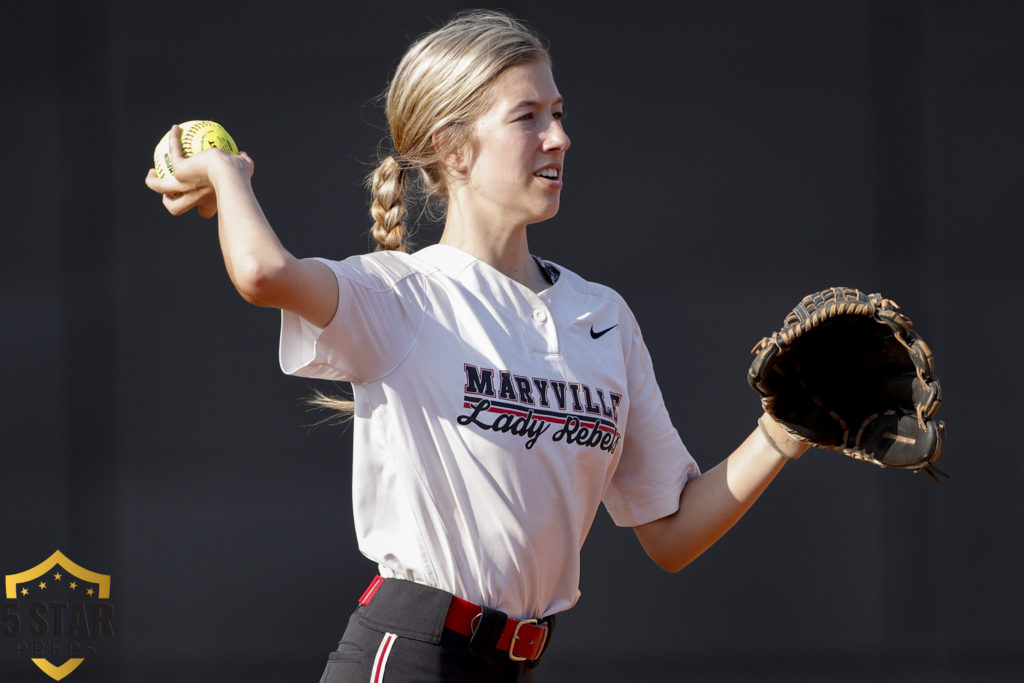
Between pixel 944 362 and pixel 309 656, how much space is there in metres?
2.22

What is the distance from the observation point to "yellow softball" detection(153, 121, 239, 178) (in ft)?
5.81

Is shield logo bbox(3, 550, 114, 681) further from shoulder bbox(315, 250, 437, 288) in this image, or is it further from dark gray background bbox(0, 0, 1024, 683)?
shoulder bbox(315, 250, 437, 288)

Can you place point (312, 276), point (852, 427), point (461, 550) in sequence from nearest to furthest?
point (312, 276) → point (461, 550) → point (852, 427)

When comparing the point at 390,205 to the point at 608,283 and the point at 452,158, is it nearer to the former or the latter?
the point at 452,158

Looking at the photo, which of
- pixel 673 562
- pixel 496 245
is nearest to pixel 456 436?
pixel 496 245

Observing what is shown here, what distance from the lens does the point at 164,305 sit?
3322 mm

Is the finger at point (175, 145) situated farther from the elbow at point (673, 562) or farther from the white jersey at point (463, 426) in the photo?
the elbow at point (673, 562)

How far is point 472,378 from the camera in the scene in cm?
171

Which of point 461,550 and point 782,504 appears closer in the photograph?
point 461,550

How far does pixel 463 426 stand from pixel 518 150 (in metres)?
0.51

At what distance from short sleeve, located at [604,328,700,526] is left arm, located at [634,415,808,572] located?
3 centimetres

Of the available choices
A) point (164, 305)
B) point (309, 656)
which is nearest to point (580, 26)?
point (164, 305)

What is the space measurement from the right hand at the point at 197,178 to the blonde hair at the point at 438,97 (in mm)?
400

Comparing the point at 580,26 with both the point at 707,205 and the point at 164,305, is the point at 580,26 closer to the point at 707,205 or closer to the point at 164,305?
the point at 707,205
